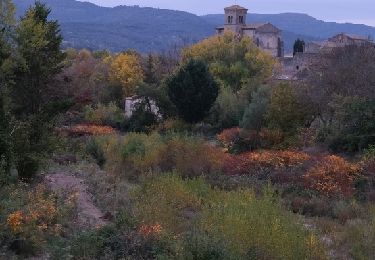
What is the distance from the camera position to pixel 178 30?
198 meters

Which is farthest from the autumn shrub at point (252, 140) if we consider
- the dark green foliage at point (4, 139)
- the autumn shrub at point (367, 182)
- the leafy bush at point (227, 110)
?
the dark green foliage at point (4, 139)

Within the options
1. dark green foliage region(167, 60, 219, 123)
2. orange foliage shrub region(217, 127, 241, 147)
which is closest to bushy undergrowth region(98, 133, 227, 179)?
orange foliage shrub region(217, 127, 241, 147)

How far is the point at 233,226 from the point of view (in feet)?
33.3

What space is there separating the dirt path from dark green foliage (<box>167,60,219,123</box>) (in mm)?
20428

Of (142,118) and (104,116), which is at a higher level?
(142,118)

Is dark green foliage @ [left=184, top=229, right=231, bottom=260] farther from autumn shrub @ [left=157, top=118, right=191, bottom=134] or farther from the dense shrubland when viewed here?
autumn shrub @ [left=157, top=118, right=191, bottom=134]

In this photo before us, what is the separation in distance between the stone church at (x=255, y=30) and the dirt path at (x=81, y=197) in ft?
244

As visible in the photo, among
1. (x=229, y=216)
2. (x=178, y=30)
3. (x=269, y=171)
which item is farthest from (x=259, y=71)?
(x=178, y=30)

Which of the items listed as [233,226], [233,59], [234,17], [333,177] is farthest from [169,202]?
[234,17]

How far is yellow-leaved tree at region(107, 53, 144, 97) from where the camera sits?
5088 cm

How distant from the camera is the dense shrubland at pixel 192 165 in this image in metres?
9.90

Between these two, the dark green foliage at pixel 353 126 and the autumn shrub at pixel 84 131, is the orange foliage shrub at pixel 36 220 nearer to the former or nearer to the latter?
the dark green foliage at pixel 353 126

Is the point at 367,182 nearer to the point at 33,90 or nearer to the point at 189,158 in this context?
the point at 189,158

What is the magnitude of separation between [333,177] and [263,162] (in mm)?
3728
